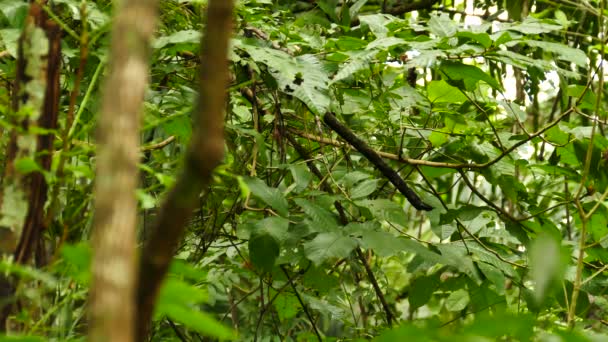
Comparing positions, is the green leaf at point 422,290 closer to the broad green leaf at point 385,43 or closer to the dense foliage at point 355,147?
the dense foliage at point 355,147

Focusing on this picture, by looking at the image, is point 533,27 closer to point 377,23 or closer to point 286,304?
point 377,23

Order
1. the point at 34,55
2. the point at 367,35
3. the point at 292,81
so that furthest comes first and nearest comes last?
the point at 367,35 < the point at 292,81 < the point at 34,55

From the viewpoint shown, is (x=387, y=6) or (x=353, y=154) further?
(x=387, y=6)

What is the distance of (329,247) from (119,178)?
0.82 metres

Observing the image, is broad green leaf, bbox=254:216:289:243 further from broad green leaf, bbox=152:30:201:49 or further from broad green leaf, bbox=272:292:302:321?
broad green leaf, bbox=272:292:302:321

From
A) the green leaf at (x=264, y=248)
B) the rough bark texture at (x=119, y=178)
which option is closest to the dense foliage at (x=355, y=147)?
the green leaf at (x=264, y=248)

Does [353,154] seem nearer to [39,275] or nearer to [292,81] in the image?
[292,81]

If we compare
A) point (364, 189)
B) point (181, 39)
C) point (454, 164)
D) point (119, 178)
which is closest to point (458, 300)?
point (454, 164)

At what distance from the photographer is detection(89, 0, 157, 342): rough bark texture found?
35 centimetres

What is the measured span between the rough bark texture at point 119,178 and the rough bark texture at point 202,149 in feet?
0.10

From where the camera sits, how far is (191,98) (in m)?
1.32

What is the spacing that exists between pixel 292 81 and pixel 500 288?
1.60 feet

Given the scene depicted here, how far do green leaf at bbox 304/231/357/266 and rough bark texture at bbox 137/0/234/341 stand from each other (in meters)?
0.72

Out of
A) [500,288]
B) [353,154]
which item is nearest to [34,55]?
[500,288]
